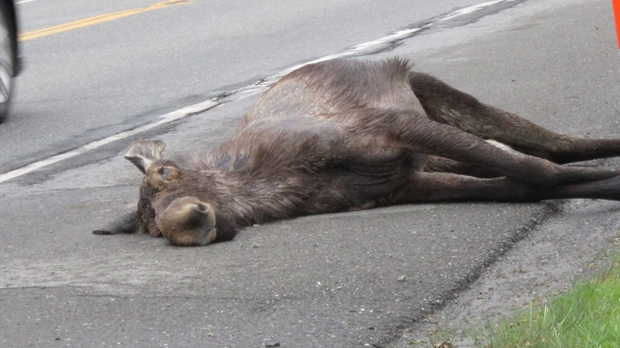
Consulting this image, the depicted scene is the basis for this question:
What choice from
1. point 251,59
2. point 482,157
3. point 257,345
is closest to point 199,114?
point 251,59

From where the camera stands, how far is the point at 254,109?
7086 mm

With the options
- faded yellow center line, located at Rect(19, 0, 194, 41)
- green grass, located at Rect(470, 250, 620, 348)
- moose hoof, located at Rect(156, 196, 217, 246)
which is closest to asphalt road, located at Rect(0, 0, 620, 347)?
moose hoof, located at Rect(156, 196, 217, 246)

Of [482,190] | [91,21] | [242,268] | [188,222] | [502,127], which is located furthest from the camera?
[91,21]

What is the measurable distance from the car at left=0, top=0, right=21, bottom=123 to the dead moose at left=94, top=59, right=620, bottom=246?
435 cm

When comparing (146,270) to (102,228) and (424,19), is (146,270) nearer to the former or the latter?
(102,228)

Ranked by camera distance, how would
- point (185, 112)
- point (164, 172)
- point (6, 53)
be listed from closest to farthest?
1. point (164, 172)
2. point (185, 112)
3. point (6, 53)

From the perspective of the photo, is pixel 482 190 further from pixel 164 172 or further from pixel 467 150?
pixel 164 172

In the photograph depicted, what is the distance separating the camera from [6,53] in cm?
1072

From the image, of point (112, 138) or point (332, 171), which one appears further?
point (112, 138)

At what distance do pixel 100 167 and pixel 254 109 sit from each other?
195 centimetres

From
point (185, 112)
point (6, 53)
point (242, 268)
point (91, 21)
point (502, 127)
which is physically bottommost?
point (91, 21)

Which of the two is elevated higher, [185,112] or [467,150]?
[467,150]

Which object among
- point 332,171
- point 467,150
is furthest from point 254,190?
point 467,150

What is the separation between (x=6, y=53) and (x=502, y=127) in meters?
5.15
